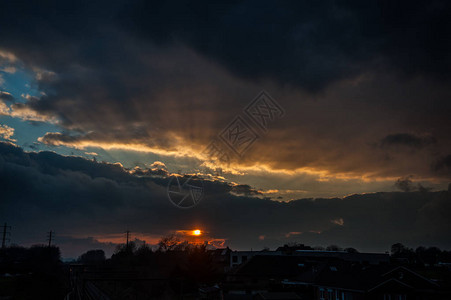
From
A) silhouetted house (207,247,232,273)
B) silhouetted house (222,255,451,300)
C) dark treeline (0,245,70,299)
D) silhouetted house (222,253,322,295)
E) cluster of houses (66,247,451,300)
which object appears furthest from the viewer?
silhouetted house (207,247,232,273)

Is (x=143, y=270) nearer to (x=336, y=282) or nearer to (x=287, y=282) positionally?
(x=287, y=282)

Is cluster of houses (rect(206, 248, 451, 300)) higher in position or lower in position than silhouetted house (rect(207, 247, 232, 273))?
higher

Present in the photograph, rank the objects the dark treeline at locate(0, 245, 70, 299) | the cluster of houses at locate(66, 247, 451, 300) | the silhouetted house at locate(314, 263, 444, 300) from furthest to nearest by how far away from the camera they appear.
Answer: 1. the dark treeline at locate(0, 245, 70, 299)
2. the cluster of houses at locate(66, 247, 451, 300)
3. the silhouetted house at locate(314, 263, 444, 300)

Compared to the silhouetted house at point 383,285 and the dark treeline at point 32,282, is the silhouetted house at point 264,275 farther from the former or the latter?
the dark treeline at point 32,282

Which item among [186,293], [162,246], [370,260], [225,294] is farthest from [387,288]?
[162,246]

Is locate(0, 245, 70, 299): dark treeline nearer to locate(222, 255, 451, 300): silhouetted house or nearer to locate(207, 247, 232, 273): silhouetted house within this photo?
locate(222, 255, 451, 300): silhouetted house

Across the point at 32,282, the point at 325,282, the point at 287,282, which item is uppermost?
the point at 325,282

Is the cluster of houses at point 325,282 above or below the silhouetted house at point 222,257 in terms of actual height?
above

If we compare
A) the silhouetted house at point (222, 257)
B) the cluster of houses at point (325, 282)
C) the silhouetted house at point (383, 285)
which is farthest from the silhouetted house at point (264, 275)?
the silhouetted house at point (222, 257)

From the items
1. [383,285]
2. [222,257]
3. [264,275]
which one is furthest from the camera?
[222,257]

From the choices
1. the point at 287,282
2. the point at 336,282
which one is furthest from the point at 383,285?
the point at 287,282

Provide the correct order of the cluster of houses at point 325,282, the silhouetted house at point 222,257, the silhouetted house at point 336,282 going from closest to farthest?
1. the silhouetted house at point 336,282
2. the cluster of houses at point 325,282
3. the silhouetted house at point 222,257

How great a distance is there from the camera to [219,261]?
5482 inches

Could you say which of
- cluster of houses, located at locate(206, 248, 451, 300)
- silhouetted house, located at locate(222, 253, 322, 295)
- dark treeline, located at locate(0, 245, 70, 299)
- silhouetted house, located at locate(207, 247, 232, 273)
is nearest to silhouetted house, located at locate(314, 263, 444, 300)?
cluster of houses, located at locate(206, 248, 451, 300)
